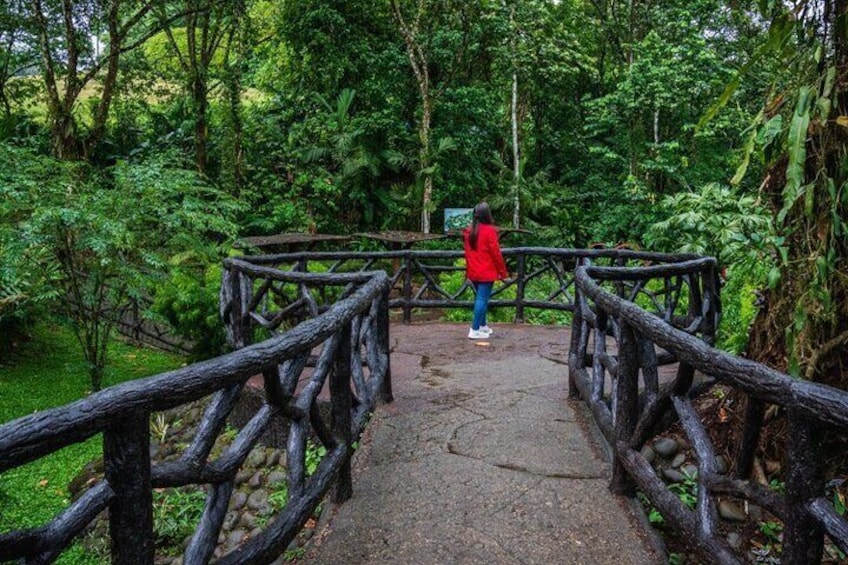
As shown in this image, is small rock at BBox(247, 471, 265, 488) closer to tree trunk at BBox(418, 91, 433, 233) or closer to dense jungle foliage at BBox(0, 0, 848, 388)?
dense jungle foliage at BBox(0, 0, 848, 388)

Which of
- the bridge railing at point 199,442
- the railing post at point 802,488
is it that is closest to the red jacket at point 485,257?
the bridge railing at point 199,442

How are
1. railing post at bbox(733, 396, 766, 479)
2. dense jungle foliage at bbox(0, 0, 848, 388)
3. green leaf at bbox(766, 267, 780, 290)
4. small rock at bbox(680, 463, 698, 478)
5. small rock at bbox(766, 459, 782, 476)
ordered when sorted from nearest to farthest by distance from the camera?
railing post at bbox(733, 396, 766, 479) < green leaf at bbox(766, 267, 780, 290) < small rock at bbox(766, 459, 782, 476) < small rock at bbox(680, 463, 698, 478) < dense jungle foliage at bbox(0, 0, 848, 388)

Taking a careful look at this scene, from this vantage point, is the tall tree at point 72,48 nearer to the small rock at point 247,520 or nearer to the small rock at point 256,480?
the small rock at point 256,480

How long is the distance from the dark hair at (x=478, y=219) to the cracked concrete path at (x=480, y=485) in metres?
1.76

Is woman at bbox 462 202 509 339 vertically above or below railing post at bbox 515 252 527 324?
above

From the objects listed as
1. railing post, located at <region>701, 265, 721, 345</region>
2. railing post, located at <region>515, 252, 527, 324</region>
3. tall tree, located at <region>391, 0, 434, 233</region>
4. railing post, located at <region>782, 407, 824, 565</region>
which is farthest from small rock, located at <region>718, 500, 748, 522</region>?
tall tree, located at <region>391, 0, 434, 233</region>

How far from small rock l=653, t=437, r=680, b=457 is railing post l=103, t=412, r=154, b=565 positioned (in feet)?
11.8

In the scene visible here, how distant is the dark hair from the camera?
684cm

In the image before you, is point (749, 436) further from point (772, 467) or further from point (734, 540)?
point (772, 467)

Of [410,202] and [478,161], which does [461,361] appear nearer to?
[410,202]

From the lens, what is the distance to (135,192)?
7.67 m

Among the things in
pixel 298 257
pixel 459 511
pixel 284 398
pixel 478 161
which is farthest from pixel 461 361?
pixel 478 161

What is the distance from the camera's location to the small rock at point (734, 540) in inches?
137

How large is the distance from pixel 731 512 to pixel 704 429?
1264mm
